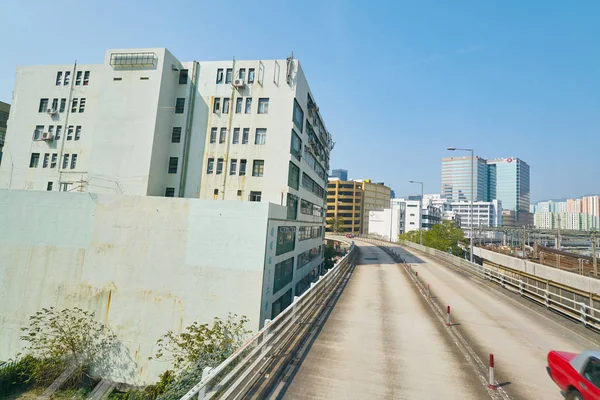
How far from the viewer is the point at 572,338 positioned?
1175 cm

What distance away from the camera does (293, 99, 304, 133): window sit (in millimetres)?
28069

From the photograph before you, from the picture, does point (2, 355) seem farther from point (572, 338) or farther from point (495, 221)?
point (495, 221)

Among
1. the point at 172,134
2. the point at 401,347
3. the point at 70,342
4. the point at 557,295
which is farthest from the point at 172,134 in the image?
the point at 557,295

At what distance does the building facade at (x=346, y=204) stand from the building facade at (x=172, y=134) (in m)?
89.3

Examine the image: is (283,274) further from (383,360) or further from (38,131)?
(38,131)

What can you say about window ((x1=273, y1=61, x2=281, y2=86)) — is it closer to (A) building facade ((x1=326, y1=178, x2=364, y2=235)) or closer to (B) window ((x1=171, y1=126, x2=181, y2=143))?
(B) window ((x1=171, y1=126, x2=181, y2=143))

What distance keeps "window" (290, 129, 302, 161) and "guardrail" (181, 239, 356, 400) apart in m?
16.6

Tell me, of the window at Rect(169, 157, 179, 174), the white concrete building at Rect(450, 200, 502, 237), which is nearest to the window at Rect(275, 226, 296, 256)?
the window at Rect(169, 157, 179, 174)

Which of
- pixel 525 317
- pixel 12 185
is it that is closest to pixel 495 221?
pixel 525 317

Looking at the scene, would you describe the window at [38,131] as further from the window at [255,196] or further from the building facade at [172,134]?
the window at [255,196]

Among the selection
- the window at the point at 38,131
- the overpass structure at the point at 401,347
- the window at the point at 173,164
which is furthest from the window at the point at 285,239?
the window at the point at 38,131

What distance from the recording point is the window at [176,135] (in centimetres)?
2851

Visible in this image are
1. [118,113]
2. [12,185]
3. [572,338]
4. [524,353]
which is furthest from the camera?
[12,185]

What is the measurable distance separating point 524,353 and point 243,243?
15.7 meters
